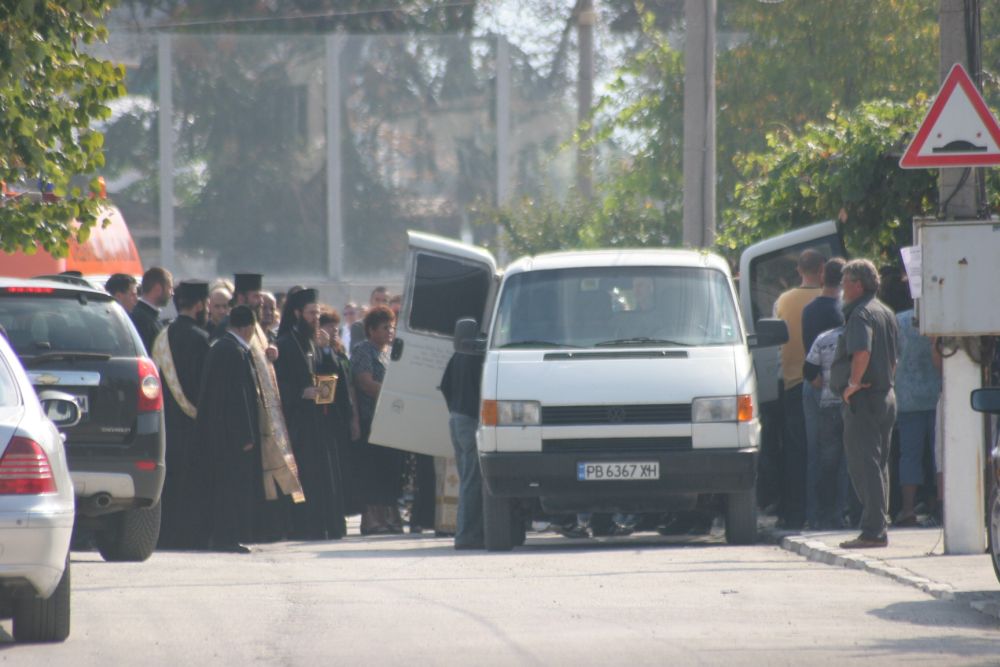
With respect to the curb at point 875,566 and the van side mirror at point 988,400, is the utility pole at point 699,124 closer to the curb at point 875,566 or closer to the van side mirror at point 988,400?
the curb at point 875,566

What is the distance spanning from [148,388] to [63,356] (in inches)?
21.9

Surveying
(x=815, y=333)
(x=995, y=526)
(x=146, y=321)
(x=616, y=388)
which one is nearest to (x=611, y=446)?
(x=616, y=388)

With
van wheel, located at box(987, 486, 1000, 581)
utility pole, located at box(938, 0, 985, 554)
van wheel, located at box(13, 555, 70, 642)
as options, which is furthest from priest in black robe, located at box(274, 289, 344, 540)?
van wheel, located at box(987, 486, 1000, 581)

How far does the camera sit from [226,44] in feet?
133

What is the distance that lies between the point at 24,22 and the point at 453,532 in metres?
5.63

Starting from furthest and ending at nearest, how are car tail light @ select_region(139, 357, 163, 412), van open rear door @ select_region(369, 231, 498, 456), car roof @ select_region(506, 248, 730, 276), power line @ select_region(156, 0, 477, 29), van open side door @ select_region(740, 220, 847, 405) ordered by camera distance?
1. power line @ select_region(156, 0, 477, 29)
2. van open side door @ select_region(740, 220, 847, 405)
3. van open rear door @ select_region(369, 231, 498, 456)
4. car roof @ select_region(506, 248, 730, 276)
5. car tail light @ select_region(139, 357, 163, 412)

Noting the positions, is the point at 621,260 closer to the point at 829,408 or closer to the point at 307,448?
the point at 829,408

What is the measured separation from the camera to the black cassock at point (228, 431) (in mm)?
15242

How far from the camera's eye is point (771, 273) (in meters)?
16.1

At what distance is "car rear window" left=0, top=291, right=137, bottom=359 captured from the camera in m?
12.7

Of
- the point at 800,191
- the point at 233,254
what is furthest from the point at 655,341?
the point at 233,254

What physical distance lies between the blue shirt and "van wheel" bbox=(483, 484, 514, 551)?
9.80 feet

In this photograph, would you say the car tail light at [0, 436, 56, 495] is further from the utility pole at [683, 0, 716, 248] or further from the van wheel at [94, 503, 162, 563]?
the utility pole at [683, 0, 716, 248]

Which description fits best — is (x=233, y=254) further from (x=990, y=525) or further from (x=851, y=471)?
(x=990, y=525)
